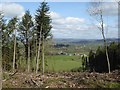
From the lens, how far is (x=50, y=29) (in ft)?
123

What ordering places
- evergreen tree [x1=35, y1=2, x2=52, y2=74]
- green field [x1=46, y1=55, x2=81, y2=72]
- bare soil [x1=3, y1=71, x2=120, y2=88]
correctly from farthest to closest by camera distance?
green field [x1=46, y1=55, x2=81, y2=72]
evergreen tree [x1=35, y1=2, x2=52, y2=74]
bare soil [x1=3, y1=71, x2=120, y2=88]

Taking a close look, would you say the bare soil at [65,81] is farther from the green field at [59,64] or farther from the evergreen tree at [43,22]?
the green field at [59,64]

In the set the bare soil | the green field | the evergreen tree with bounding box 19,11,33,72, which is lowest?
the green field

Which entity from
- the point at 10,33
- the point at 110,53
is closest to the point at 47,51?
the point at 10,33

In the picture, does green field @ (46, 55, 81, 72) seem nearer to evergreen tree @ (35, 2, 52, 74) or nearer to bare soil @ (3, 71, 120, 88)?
evergreen tree @ (35, 2, 52, 74)

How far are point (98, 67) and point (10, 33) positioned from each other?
17.5m

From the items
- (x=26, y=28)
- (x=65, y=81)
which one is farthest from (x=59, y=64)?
(x=65, y=81)

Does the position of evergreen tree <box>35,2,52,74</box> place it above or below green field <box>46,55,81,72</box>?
above

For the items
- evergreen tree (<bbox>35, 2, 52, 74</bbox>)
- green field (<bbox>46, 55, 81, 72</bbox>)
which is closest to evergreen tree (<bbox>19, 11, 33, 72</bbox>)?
evergreen tree (<bbox>35, 2, 52, 74</bbox>)

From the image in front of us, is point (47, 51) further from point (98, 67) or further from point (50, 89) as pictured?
point (50, 89)

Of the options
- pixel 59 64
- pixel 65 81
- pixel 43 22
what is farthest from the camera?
pixel 59 64

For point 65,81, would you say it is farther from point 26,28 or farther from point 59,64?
point 59,64

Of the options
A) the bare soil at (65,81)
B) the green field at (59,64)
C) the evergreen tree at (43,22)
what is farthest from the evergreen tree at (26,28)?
the bare soil at (65,81)

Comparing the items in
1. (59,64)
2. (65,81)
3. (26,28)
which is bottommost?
(59,64)
